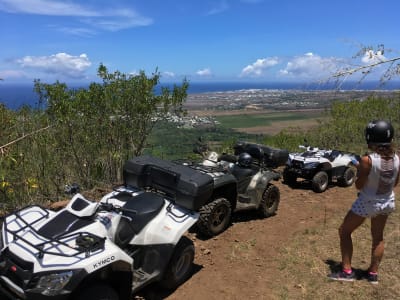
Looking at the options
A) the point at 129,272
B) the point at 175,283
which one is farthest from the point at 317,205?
the point at 129,272

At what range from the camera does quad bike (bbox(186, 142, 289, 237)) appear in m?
6.32

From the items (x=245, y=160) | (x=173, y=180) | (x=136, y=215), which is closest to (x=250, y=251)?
(x=173, y=180)

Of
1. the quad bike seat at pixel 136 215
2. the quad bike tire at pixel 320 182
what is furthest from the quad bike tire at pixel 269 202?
the quad bike seat at pixel 136 215

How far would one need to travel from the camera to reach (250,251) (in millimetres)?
6113

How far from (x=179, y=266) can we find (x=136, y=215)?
1017mm

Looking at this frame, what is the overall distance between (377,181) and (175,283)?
9.00 ft

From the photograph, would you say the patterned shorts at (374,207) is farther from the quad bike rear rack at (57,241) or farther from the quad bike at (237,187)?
the quad bike rear rack at (57,241)

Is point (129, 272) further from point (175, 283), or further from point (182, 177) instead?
point (182, 177)

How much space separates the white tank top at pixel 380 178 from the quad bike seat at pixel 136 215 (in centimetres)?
250

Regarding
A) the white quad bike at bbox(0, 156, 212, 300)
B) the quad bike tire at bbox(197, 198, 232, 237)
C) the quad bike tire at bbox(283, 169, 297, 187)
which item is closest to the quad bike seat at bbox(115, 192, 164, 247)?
the white quad bike at bbox(0, 156, 212, 300)

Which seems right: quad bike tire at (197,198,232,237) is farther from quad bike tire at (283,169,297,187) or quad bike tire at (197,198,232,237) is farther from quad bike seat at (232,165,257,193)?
quad bike tire at (283,169,297,187)

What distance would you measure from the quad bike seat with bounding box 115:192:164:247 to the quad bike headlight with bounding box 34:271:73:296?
970mm

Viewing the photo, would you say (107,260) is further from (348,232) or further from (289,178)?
(289,178)

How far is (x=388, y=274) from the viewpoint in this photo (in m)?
5.21
